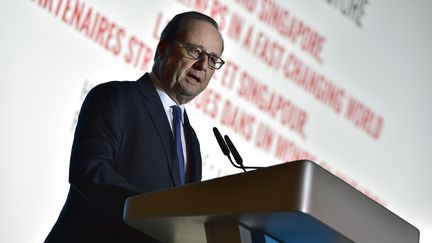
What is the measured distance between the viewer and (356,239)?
46.6 inches

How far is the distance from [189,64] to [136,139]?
1.09ft

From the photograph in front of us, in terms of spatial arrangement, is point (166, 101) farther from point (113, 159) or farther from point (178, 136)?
point (113, 159)

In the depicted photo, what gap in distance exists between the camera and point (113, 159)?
1.77 m

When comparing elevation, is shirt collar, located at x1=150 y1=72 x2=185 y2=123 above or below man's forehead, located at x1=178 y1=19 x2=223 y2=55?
below

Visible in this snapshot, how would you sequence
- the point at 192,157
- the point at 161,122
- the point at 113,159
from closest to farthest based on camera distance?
1. the point at 113,159
2. the point at 161,122
3. the point at 192,157

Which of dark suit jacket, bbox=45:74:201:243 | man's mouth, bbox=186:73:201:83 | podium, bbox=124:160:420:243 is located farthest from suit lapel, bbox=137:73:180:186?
podium, bbox=124:160:420:243

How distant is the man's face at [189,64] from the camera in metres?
2.04

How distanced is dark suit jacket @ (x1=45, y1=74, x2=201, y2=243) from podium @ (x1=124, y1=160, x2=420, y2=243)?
0.77 ft

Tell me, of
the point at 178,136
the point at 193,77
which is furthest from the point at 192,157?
the point at 193,77

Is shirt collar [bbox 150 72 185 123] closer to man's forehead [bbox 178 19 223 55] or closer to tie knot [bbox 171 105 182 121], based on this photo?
tie knot [bbox 171 105 182 121]

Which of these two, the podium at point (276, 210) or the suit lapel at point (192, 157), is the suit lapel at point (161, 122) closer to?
the suit lapel at point (192, 157)

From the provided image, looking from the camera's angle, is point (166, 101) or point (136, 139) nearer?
point (136, 139)

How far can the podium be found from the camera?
1.12 meters

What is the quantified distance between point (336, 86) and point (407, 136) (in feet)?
2.00
